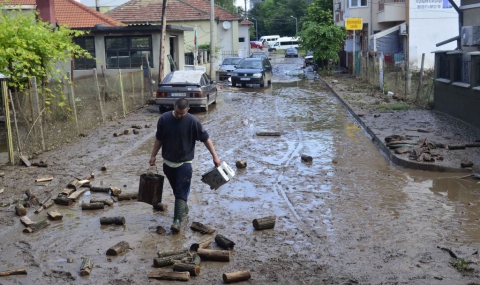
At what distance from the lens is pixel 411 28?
119 feet

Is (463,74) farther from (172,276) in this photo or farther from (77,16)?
(77,16)

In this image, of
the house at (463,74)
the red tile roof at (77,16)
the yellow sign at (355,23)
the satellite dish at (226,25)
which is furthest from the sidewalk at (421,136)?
the satellite dish at (226,25)

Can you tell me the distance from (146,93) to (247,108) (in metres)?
4.36

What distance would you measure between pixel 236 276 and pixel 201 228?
175cm

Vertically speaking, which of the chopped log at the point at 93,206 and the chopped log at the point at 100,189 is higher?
the chopped log at the point at 100,189

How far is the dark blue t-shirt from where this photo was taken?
25.1 ft

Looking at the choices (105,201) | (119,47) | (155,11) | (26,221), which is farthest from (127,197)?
(155,11)

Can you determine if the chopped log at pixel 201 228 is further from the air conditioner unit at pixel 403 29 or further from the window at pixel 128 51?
the air conditioner unit at pixel 403 29

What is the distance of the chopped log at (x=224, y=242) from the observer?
22.5ft

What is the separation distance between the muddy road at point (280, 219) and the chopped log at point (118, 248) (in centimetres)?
9

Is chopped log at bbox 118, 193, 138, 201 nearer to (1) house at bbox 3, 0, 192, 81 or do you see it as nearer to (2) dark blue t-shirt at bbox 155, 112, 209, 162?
(2) dark blue t-shirt at bbox 155, 112, 209, 162

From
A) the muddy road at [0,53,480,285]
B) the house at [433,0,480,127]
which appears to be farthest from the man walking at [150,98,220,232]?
the house at [433,0,480,127]

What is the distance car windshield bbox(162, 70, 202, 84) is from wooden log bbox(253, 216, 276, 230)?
1327 centimetres

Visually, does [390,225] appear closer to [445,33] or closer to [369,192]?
[369,192]
